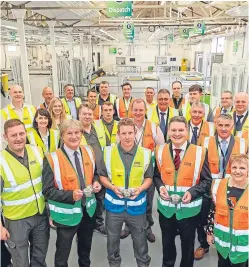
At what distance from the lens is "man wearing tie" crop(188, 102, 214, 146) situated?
12.4 feet

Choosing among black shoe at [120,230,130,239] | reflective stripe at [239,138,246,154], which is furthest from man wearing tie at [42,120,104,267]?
reflective stripe at [239,138,246,154]

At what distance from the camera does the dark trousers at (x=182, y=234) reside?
2.69m

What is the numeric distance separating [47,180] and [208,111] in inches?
121

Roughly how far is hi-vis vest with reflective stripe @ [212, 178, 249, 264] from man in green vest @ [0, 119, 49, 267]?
1609 millimetres

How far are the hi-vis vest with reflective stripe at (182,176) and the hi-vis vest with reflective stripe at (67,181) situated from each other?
0.72m

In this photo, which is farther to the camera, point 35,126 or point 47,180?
point 35,126

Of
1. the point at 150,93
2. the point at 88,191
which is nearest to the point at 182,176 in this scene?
the point at 88,191

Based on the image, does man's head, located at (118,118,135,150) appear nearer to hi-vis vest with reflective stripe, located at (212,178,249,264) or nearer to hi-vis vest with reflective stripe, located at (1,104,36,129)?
hi-vis vest with reflective stripe, located at (212,178,249,264)

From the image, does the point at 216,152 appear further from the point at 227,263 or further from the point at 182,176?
the point at 227,263

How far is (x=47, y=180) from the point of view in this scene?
2533 millimetres

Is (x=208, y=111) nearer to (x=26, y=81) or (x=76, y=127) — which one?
(x=76, y=127)

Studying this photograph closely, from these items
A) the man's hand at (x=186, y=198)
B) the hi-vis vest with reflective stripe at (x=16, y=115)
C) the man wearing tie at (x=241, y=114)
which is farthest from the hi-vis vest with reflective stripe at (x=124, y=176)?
the hi-vis vest with reflective stripe at (x=16, y=115)

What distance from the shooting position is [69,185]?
2574mm

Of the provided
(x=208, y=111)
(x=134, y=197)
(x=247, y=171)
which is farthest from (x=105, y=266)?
(x=208, y=111)
